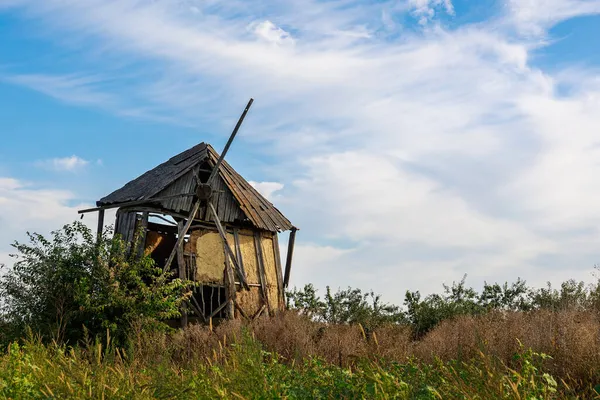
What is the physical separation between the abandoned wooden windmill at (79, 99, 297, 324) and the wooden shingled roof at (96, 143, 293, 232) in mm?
32

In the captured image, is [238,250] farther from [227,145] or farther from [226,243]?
[227,145]

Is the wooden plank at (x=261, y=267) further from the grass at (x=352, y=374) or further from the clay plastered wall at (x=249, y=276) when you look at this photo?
the grass at (x=352, y=374)

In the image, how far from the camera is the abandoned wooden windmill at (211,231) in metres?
21.7

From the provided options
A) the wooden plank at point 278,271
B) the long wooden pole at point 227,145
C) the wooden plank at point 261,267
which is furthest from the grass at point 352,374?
the wooden plank at point 278,271

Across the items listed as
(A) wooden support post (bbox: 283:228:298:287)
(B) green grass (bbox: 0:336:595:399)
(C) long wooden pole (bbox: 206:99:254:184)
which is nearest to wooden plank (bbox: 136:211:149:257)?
(C) long wooden pole (bbox: 206:99:254:184)

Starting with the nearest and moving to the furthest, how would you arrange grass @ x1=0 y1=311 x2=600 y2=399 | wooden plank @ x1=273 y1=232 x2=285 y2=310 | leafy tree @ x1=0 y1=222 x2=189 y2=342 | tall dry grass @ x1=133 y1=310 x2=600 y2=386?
grass @ x1=0 y1=311 x2=600 y2=399 < tall dry grass @ x1=133 y1=310 x2=600 y2=386 < leafy tree @ x1=0 y1=222 x2=189 y2=342 < wooden plank @ x1=273 y1=232 x2=285 y2=310

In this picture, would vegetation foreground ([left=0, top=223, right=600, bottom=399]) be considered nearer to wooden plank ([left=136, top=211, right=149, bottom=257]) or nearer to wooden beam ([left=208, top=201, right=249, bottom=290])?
wooden plank ([left=136, top=211, right=149, bottom=257])

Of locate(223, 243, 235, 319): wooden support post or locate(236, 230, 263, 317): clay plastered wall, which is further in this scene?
locate(236, 230, 263, 317): clay plastered wall

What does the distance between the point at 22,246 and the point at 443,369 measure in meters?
14.6

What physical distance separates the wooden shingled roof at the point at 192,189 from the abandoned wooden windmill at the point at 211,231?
32 millimetres

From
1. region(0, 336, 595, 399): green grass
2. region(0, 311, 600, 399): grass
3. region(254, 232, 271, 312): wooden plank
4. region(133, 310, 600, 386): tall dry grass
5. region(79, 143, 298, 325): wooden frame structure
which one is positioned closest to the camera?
region(0, 336, 595, 399): green grass

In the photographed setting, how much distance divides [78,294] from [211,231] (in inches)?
209

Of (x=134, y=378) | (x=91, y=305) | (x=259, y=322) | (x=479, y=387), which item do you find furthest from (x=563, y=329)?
(x=91, y=305)

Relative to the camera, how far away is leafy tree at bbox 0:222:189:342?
59.2ft
